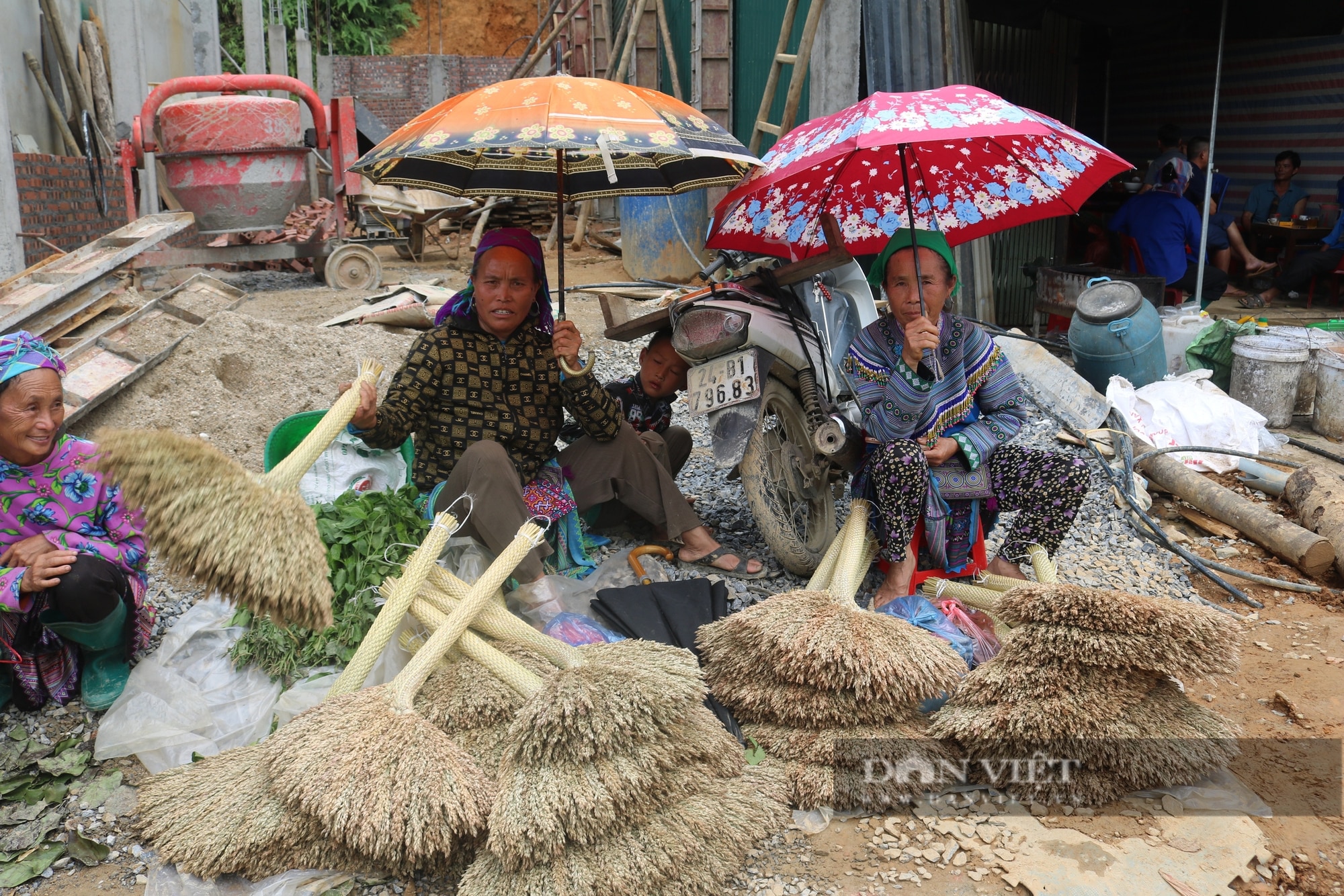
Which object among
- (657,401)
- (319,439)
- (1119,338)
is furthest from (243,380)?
(1119,338)

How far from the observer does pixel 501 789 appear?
2.05m

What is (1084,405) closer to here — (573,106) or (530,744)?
(573,106)

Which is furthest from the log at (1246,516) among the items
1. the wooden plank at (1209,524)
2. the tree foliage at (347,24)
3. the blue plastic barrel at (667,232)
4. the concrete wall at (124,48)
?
the tree foliage at (347,24)

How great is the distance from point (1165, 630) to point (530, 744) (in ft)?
4.96

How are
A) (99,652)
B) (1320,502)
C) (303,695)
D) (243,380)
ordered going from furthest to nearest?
(243,380)
(1320,502)
(99,652)
(303,695)

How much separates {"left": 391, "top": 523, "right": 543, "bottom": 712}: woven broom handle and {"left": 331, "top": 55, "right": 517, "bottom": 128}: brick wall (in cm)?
2223

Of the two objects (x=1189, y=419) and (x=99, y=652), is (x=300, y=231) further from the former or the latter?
(x=1189, y=419)

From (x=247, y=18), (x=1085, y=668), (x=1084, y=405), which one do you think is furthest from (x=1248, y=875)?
(x=247, y=18)

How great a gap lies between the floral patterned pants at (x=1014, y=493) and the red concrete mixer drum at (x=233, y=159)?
273 inches

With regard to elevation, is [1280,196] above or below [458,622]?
above

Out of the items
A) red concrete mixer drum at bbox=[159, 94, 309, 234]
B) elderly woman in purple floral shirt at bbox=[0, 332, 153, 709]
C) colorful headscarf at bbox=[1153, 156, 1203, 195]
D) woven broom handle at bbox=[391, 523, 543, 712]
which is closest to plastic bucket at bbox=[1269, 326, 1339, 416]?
colorful headscarf at bbox=[1153, 156, 1203, 195]

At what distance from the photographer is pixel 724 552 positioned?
12.0 feet

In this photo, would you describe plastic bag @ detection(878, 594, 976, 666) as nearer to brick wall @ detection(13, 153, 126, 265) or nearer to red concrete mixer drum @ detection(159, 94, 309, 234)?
brick wall @ detection(13, 153, 126, 265)

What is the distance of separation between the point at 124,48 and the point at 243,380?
6.33m
